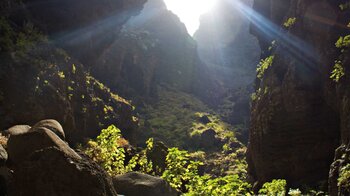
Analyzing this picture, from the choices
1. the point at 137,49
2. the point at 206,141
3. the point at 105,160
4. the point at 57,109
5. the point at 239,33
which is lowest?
the point at 105,160

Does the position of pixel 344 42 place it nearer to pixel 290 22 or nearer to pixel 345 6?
pixel 345 6

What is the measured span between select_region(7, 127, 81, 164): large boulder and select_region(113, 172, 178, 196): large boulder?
9.17ft

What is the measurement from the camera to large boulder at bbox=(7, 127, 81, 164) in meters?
7.95

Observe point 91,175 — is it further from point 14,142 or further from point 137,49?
point 137,49

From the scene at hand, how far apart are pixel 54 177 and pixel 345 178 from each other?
8643mm

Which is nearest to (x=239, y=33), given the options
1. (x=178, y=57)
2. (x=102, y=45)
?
(x=178, y=57)

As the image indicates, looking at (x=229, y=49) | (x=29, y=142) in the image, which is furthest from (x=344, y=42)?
(x=229, y=49)

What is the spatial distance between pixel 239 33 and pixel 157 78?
4449cm

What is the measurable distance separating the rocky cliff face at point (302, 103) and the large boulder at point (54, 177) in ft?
44.3

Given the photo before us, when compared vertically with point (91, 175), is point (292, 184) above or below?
above

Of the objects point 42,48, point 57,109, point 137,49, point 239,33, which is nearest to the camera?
point 57,109

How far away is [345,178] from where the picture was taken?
11242mm

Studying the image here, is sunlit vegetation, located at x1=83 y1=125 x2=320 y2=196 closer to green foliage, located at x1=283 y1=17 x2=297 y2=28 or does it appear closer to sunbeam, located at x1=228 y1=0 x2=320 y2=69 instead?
sunbeam, located at x1=228 y1=0 x2=320 y2=69

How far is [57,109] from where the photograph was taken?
17234 millimetres
